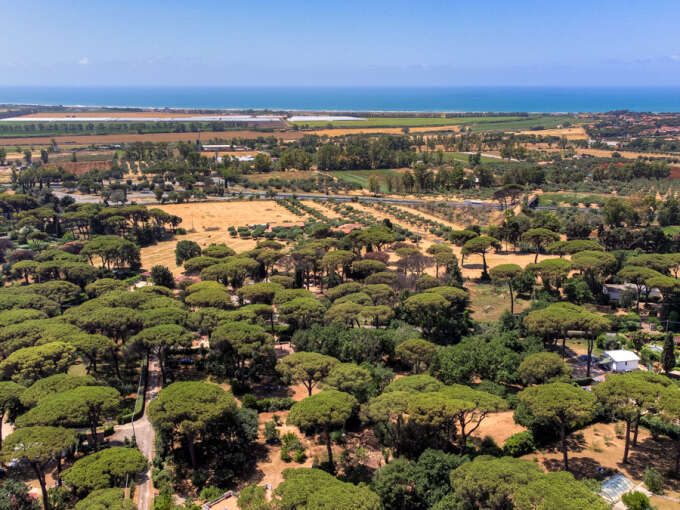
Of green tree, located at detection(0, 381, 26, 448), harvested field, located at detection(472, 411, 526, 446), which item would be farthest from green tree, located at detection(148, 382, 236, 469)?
harvested field, located at detection(472, 411, 526, 446)

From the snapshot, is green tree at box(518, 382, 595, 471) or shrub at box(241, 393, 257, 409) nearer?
green tree at box(518, 382, 595, 471)

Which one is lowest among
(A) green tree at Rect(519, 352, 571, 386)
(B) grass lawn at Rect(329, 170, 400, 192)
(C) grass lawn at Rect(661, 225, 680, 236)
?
(A) green tree at Rect(519, 352, 571, 386)

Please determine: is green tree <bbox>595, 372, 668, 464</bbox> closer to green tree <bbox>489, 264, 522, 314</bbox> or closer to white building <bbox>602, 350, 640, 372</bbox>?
white building <bbox>602, 350, 640, 372</bbox>

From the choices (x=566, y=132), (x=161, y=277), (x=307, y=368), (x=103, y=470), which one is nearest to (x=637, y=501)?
(x=307, y=368)

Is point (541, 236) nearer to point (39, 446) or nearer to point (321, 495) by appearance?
point (321, 495)

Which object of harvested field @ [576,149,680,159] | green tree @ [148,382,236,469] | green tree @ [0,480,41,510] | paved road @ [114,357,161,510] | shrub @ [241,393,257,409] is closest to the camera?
green tree @ [0,480,41,510]

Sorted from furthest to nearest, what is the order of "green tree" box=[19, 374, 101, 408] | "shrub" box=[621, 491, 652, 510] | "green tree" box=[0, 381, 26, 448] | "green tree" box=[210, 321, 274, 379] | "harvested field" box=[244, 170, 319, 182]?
"harvested field" box=[244, 170, 319, 182] → "green tree" box=[210, 321, 274, 379] → "green tree" box=[0, 381, 26, 448] → "green tree" box=[19, 374, 101, 408] → "shrub" box=[621, 491, 652, 510]

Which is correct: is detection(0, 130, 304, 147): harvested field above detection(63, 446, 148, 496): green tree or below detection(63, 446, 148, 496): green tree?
above
